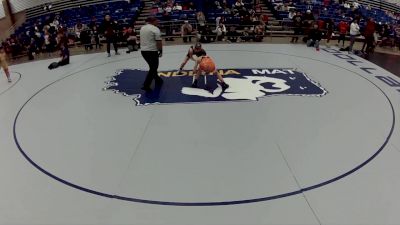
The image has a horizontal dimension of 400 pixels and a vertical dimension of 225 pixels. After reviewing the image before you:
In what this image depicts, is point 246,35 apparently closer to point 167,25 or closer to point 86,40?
point 167,25

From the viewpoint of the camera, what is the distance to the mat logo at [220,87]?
6535 mm

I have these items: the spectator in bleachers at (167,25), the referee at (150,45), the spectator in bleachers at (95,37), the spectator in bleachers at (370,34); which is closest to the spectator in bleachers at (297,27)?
the spectator in bleachers at (370,34)

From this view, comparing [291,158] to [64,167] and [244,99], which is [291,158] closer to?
[244,99]

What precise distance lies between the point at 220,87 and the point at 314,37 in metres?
5.31

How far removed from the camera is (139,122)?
5.50 metres

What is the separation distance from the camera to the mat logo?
21.4ft

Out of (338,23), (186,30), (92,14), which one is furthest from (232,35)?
(92,14)

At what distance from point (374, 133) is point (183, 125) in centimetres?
296

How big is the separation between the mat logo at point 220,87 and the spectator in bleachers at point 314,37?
10.4 feet

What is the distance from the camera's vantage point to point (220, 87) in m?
7.09

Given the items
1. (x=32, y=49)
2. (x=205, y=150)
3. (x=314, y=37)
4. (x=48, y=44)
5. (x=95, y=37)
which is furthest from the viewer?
(x=95, y=37)

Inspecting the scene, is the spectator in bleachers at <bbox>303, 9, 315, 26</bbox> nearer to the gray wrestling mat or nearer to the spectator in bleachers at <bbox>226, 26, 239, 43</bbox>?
the spectator in bleachers at <bbox>226, 26, 239, 43</bbox>

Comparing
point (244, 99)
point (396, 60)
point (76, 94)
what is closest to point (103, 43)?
point (76, 94)

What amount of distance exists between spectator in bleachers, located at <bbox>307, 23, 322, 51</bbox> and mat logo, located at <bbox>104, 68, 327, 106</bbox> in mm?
3158
